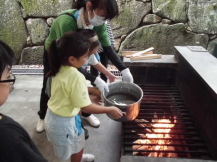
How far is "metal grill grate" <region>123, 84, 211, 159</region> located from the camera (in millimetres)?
2016

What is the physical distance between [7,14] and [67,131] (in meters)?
3.87

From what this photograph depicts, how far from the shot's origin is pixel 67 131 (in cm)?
172

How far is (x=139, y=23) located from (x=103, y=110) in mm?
3499

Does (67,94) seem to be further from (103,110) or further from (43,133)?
(43,133)

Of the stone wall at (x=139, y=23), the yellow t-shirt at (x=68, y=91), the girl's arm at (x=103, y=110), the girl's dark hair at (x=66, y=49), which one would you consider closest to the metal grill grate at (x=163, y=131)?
the girl's arm at (x=103, y=110)

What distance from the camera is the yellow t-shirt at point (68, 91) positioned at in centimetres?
153

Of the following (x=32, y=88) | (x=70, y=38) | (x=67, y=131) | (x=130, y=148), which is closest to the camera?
(x=70, y=38)

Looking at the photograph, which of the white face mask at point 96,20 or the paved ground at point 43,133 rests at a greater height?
the white face mask at point 96,20

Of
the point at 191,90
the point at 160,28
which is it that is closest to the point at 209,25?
the point at 160,28

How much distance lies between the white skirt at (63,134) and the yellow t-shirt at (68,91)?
7cm

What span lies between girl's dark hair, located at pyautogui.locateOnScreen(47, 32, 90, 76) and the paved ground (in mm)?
1307

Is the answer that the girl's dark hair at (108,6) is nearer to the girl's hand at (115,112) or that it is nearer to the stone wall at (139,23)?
the girl's hand at (115,112)

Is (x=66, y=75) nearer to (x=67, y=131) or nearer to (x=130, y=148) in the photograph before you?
(x=67, y=131)

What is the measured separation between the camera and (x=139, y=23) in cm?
466
